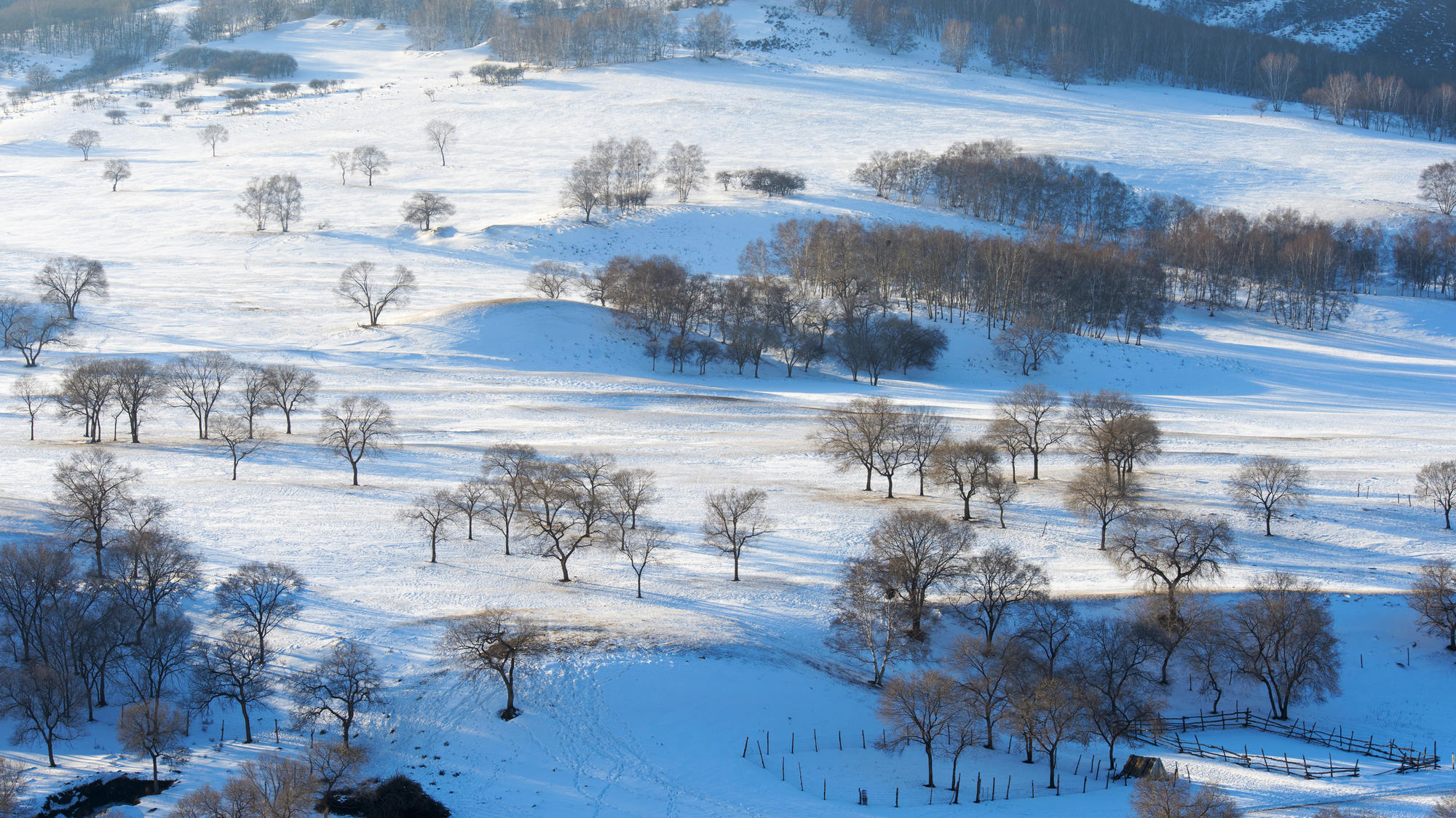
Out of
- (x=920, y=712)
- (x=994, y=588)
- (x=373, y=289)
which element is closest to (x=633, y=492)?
(x=994, y=588)

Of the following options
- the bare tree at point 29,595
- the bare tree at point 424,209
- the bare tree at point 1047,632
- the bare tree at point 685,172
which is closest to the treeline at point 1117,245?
the bare tree at point 685,172

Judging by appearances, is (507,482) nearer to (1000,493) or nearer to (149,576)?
(149,576)

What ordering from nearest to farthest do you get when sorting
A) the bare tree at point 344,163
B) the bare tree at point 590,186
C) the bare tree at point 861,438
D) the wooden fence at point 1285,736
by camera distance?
the wooden fence at point 1285,736, the bare tree at point 861,438, the bare tree at point 590,186, the bare tree at point 344,163

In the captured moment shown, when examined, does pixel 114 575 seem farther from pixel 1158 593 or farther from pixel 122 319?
pixel 122 319

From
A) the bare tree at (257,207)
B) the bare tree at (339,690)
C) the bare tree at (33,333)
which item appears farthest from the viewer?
the bare tree at (257,207)

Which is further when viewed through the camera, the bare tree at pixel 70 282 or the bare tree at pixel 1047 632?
the bare tree at pixel 70 282

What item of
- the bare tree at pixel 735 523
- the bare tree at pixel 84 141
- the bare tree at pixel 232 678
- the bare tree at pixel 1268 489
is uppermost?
the bare tree at pixel 84 141

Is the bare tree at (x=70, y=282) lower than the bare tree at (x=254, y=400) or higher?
higher

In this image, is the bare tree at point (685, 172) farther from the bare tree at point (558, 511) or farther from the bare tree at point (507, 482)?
the bare tree at point (558, 511)

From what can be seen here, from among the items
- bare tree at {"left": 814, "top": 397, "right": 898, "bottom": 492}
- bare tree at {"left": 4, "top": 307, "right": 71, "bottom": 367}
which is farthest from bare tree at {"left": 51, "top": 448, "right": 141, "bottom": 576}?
bare tree at {"left": 814, "top": 397, "right": 898, "bottom": 492}
